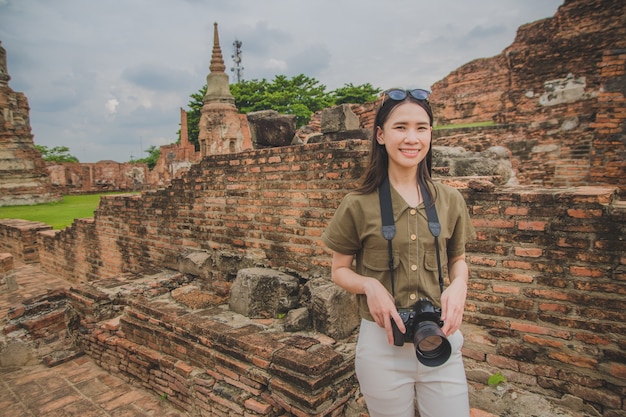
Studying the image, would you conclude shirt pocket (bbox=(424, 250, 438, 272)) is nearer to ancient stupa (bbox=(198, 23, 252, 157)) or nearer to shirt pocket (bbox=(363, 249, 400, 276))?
shirt pocket (bbox=(363, 249, 400, 276))

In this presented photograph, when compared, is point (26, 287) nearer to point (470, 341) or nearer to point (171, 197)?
point (171, 197)

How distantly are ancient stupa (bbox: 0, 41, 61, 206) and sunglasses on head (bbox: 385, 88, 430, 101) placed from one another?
18453 millimetres

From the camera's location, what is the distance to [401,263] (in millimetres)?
1508

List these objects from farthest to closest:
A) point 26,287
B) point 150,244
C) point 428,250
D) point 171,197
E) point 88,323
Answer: point 26,287
point 150,244
point 171,197
point 88,323
point 428,250

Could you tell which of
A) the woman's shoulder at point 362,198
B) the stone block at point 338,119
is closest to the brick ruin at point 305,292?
the stone block at point 338,119

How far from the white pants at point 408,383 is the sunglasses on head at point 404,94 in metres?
1.00

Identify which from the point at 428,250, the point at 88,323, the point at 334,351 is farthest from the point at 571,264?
the point at 88,323

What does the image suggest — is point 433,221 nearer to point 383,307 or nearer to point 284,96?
point 383,307

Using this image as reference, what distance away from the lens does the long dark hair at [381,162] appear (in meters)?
1.59

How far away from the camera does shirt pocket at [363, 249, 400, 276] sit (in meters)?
1.51

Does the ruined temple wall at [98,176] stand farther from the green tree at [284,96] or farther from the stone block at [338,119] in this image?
the stone block at [338,119]

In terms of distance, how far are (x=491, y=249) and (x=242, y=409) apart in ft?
7.27

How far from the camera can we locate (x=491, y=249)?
108 inches

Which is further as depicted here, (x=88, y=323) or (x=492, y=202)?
(x=88, y=323)
